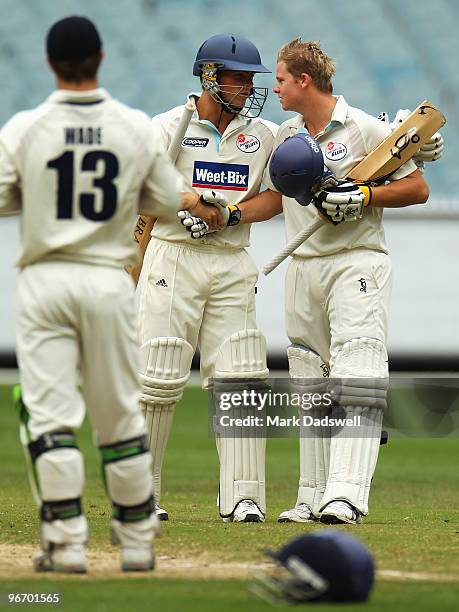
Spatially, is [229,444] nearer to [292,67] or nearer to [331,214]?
[331,214]

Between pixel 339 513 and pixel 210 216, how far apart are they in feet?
4.64

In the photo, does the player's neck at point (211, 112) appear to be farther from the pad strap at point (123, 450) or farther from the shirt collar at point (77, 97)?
the pad strap at point (123, 450)

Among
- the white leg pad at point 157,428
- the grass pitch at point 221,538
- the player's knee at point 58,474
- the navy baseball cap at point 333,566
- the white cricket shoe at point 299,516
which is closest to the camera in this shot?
the navy baseball cap at point 333,566

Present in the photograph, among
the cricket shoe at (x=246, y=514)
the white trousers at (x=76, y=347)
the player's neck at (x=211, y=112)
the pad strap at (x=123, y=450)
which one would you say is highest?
the player's neck at (x=211, y=112)

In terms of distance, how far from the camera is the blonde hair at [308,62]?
6453mm

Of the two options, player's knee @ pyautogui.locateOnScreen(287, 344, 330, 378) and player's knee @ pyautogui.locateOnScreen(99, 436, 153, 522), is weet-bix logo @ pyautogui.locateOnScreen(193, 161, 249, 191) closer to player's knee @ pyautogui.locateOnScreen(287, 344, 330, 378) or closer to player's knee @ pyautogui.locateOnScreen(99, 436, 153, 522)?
player's knee @ pyautogui.locateOnScreen(287, 344, 330, 378)

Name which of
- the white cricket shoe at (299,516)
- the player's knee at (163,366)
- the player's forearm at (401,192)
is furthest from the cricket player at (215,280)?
the player's forearm at (401,192)

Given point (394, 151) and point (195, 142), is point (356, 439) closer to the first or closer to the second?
point (394, 151)

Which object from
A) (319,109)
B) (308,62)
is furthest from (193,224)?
(308,62)

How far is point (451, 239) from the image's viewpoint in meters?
14.7

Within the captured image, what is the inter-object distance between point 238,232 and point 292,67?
791 millimetres

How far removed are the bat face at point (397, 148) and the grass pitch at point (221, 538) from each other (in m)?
1.55

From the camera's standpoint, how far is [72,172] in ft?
14.4

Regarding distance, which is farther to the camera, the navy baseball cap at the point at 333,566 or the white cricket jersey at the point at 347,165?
the white cricket jersey at the point at 347,165
